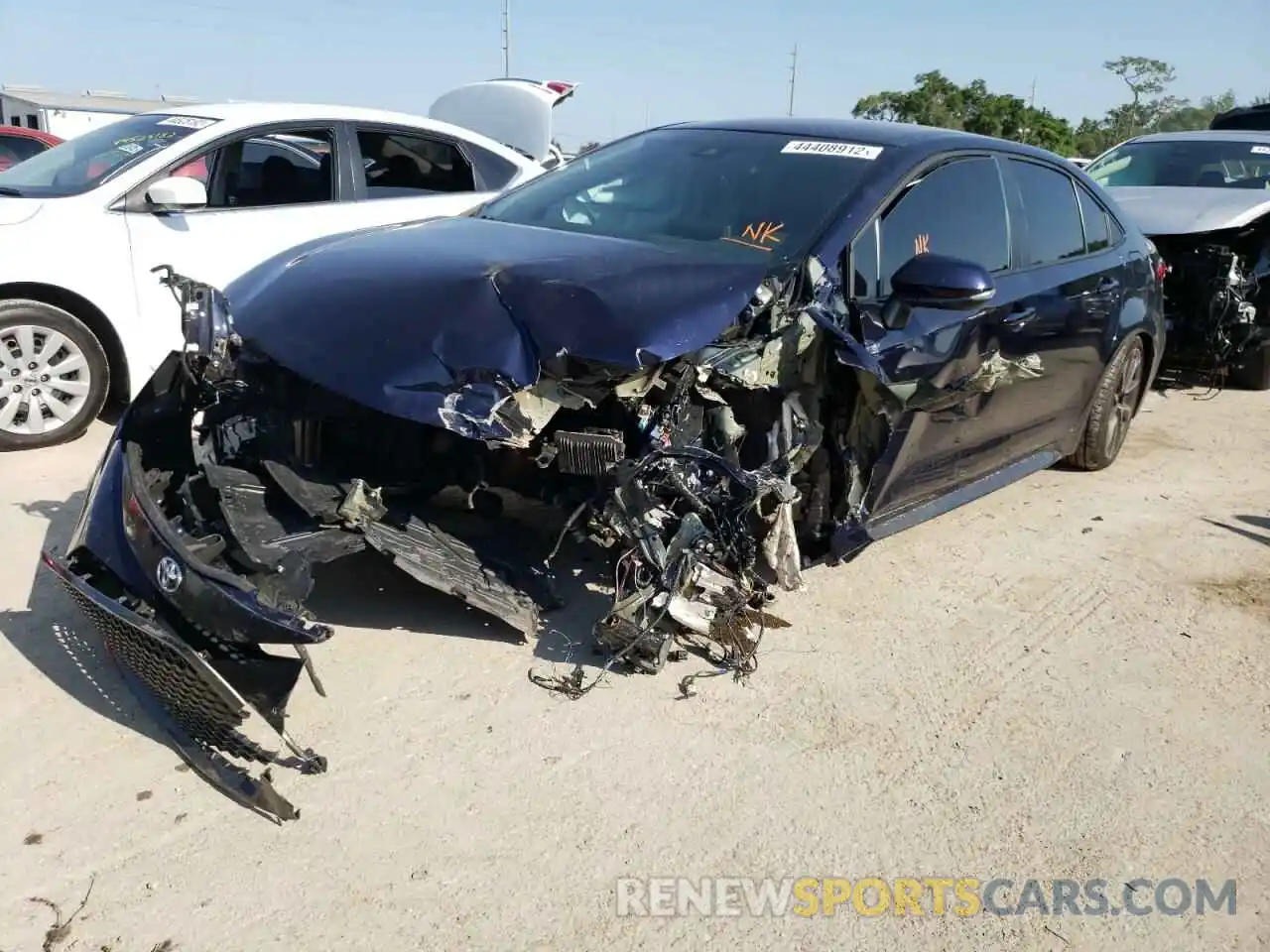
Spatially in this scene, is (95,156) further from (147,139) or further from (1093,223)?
(1093,223)

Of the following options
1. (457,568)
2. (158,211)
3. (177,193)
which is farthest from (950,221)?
(158,211)

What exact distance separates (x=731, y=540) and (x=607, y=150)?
2301mm

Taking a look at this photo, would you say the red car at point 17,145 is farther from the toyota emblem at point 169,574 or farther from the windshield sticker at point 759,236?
the toyota emblem at point 169,574

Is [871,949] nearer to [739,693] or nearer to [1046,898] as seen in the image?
[1046,898]

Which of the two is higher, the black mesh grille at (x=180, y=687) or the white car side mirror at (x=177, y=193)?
the white car side mirror at (x=177, y=193)

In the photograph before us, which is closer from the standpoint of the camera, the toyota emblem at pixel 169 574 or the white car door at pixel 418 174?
the toyota emblem at pixel 169 574

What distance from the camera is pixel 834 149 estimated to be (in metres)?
4.12

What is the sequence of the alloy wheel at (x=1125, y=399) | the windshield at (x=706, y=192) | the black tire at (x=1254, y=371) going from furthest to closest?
the black tire at (x=1254, y=371)
the alloy wheel at (x=1125, y=399)
the windshield at (x=706, y=192)

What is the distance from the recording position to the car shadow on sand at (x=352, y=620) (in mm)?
3154

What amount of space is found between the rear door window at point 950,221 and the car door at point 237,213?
322 cm

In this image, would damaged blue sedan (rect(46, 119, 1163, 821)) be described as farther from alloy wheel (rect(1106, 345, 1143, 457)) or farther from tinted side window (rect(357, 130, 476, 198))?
tinted side window (rect(357, 130, 476, 198))

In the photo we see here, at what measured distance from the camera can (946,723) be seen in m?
3.27

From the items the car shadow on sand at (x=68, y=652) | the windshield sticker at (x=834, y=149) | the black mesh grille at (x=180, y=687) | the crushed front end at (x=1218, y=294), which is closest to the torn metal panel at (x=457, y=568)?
the black mesh grille at (x=180, y=687)

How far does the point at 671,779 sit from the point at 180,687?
128 cm
